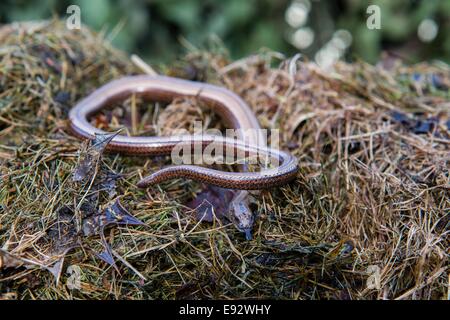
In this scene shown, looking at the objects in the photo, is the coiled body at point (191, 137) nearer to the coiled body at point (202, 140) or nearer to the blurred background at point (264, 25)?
the coiled body at point (202, 140)

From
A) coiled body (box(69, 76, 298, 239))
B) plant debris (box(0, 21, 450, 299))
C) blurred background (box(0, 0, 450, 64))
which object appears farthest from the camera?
blurred background (box(0, 0, 450, 64))

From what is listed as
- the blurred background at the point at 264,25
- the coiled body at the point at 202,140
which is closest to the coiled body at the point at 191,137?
the coiled body at the point at 202,140

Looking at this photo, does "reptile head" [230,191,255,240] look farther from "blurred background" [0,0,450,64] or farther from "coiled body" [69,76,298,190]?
"blurred background" [0,0,450,64]

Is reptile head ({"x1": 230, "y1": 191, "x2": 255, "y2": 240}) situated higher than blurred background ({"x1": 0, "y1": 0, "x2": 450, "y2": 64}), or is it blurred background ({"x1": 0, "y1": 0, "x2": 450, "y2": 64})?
blurred background ({"x1": 0, "y1": 0, "x2": 450, "y2": 64})

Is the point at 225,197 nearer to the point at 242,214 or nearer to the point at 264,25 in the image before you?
the point at 242,214

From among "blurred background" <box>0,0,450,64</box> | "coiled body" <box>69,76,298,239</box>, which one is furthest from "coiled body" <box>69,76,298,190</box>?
"blurred background" <box>0,0,450,64</box>

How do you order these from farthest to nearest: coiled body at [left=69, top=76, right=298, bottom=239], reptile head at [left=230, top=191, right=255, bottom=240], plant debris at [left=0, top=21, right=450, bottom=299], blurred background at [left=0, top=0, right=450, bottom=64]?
blurred background at [left=0, top=0, right=450, bottom=64], coiled body at [left=69, top=76, right=298, bottom=239], reptile head at [left=230, top=191, right=255, bottom=240], plant debris at [left=0, top=21, right=450, bottom=299]

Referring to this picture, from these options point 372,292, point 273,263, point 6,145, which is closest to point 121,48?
point 6,145

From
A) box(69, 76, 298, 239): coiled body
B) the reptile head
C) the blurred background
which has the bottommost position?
the reptile head

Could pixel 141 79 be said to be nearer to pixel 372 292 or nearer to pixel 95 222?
pixel 95 222
